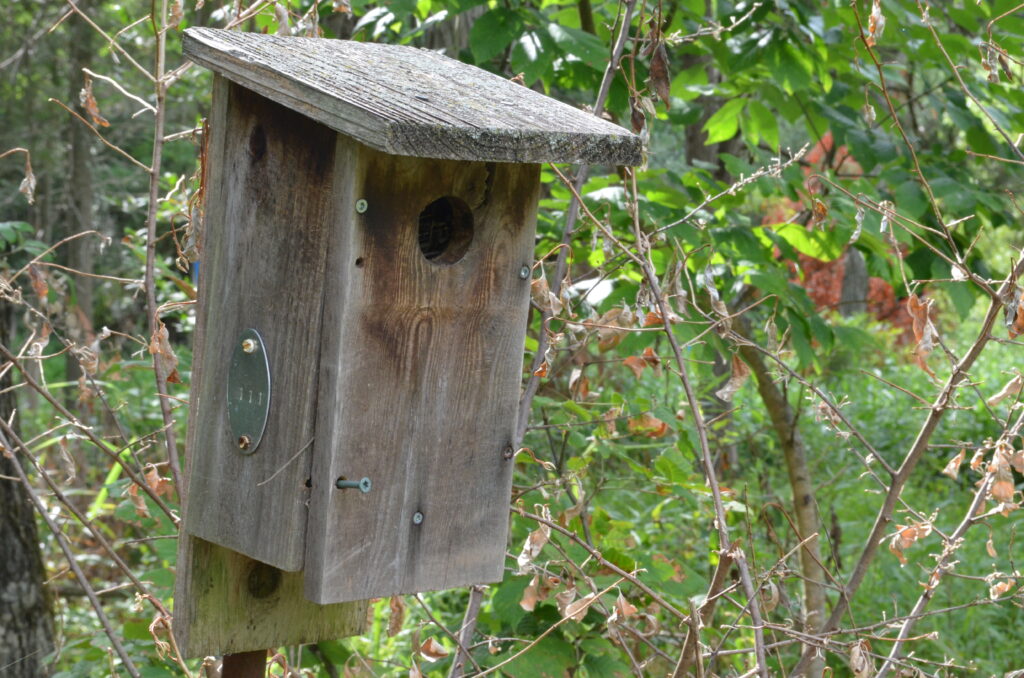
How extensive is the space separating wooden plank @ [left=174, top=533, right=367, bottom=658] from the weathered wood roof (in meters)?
0.77

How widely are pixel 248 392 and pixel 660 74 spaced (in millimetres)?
1120

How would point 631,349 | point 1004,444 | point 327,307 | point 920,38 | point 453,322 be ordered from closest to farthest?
point 327,307
point 453,322
point 1004,444
point 631,349
point 920,38

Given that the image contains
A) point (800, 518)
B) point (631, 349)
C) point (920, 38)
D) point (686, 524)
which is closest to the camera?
point (631, 349)

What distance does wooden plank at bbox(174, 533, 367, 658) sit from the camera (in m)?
1.84

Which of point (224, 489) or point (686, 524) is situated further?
point (686, 524)

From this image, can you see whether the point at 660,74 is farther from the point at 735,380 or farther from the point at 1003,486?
the point at 1003,486

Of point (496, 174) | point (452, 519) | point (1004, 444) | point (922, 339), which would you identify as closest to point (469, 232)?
point (496, 174)

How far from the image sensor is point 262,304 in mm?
1756

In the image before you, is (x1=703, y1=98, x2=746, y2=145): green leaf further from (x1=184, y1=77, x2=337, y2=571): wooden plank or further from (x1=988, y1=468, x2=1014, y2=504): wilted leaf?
(x1=184, y1=77, x2=337, y2=571): wooden plank

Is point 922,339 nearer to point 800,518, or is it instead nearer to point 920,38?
point 920,38

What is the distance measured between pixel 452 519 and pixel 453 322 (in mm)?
314

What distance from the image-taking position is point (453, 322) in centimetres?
177

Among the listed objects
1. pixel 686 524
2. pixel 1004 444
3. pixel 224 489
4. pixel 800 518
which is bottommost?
pixel 686 524

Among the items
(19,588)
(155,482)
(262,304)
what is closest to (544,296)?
(262,304)
